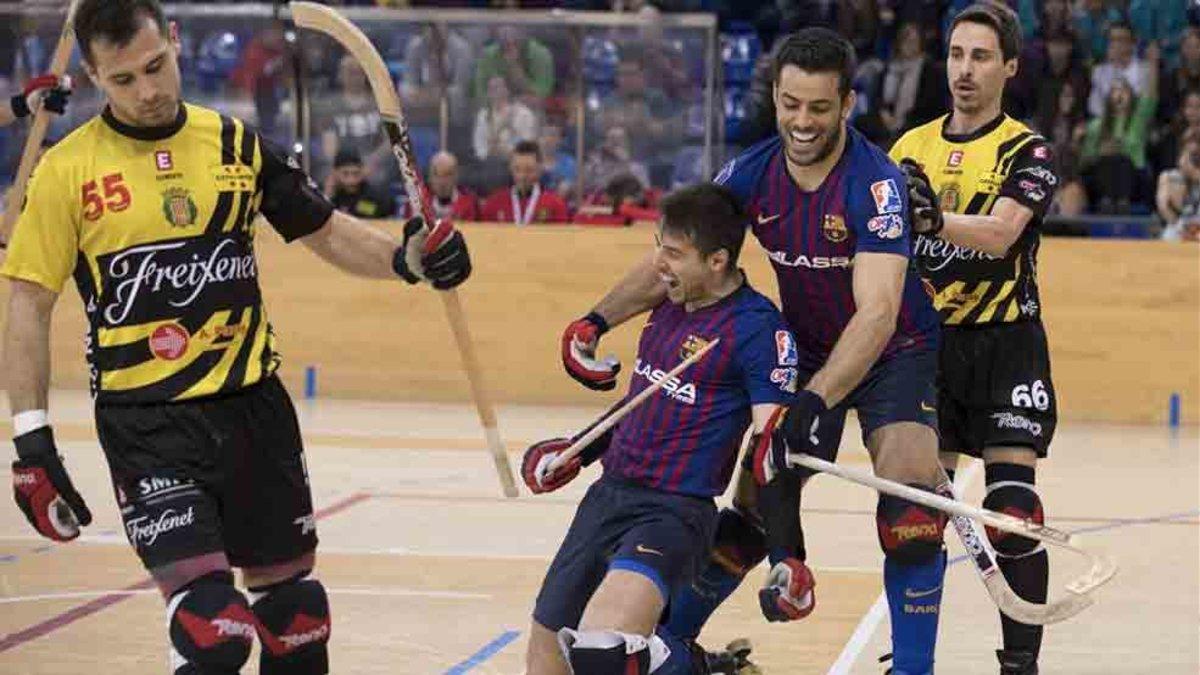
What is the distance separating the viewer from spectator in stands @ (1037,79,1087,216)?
51.1 ft

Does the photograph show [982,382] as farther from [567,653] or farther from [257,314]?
[257,314]

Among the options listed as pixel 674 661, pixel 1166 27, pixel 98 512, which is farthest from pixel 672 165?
pixel 674 661

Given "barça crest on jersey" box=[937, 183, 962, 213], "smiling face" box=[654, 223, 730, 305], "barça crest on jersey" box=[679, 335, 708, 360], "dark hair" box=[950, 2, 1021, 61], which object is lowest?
"barça crest on jersey" box=[679, 335, 708, 360]

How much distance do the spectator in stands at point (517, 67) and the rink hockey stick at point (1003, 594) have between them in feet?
29.3

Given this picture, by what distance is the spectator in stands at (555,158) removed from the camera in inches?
604

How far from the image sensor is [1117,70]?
16328 millimetres

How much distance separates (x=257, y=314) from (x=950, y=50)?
2.53 metres

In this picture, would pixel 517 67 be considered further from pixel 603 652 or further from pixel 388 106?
pixel 603 652

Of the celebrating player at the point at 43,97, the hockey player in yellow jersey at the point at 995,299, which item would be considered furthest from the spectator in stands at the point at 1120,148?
the hockey player in yellow jersey at the point at 995,299

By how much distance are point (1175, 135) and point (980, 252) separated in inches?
369

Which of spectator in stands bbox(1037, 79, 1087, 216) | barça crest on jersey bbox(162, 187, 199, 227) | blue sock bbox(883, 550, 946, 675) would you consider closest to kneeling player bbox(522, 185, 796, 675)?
blue sock bbox(883, 550, 946, 675)

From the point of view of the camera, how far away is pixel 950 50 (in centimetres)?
707

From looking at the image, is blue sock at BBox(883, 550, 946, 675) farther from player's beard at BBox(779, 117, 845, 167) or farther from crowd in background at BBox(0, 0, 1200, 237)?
Answer: crowd in background at BBox(0, 0, 1200, 237)

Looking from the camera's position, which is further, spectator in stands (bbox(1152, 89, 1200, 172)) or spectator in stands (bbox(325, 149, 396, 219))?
spectator in stands (bbox(1152, 89, 1200, 172))
